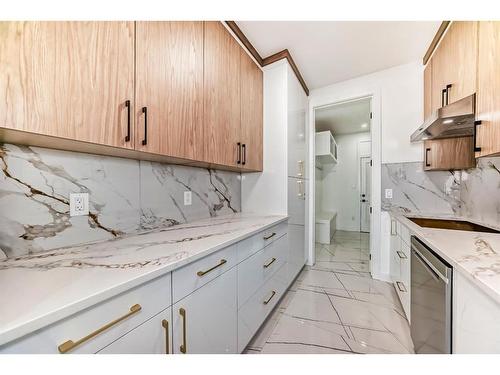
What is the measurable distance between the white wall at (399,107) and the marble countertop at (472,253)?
4.35 ft

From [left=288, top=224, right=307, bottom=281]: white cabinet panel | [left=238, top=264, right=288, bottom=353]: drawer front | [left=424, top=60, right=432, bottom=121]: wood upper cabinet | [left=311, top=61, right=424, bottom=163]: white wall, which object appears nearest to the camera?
[left=238, top=264, right=288, bottom=353]: drawer front

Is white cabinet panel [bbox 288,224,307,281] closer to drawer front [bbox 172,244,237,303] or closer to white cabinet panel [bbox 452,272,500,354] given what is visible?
drawer front [bbox 172,244,237,303]

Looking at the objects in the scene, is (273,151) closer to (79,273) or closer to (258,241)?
(258,241)

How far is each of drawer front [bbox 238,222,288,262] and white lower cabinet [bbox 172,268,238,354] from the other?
0.13 meters

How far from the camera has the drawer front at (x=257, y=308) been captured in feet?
3.80

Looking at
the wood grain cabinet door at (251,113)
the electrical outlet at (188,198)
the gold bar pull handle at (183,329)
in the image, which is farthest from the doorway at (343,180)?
the gold bar pull handle at (183,329)

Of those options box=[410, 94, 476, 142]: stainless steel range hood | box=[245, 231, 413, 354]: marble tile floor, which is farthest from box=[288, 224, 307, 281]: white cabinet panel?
box=[410, 94, 476, 142]: stainless steel range hood

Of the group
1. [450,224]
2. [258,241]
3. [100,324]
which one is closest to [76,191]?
[100,324]

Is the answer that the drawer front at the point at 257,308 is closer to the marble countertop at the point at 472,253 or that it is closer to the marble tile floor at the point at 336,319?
the marble tile floor at the point at 336,319

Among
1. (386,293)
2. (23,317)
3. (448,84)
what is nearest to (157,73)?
(23,317)

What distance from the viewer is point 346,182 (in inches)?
200

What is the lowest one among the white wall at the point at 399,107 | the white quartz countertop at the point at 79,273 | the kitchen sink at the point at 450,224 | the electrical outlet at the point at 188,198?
the kitchen sink at the point at 450,224

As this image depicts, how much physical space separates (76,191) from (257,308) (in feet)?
4.14

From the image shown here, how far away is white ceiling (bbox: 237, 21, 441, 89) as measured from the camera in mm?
1646
